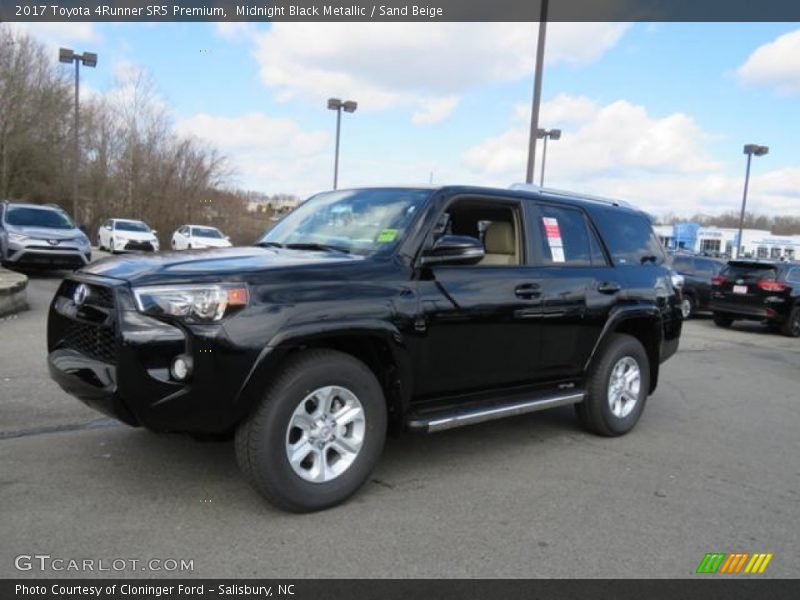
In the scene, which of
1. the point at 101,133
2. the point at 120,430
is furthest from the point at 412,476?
the point at 101,133

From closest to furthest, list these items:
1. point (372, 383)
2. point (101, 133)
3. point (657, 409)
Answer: point (372, 383) → point (657, 409) → point (101, 133)

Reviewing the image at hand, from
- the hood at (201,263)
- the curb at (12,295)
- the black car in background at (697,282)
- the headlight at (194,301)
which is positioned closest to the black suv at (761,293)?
the black car in background at (697,282)

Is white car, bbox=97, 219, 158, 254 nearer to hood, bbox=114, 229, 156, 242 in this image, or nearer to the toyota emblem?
hood, bbox=114, 229, 156, 242

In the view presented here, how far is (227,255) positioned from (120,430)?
1872mm

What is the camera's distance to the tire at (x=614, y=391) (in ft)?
18.0

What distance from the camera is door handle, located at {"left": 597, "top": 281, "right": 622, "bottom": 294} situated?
17.9 ft

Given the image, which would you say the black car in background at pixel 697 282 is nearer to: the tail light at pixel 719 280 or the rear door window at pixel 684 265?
the rear door window at pixel 684 265

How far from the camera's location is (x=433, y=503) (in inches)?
159

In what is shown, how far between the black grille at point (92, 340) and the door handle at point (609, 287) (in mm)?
3642

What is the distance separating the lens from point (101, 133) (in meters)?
42.4

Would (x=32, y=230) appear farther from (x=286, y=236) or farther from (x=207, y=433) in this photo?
(x=207, y=433)

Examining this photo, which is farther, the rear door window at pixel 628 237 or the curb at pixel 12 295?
the curb at pixel 12 295

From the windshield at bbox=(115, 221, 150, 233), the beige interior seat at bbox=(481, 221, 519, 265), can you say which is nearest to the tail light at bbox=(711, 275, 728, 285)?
the beige interior seat at bbox=(481, 221, 519, 265)

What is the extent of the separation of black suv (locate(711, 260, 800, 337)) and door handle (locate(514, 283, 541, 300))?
12417mm
